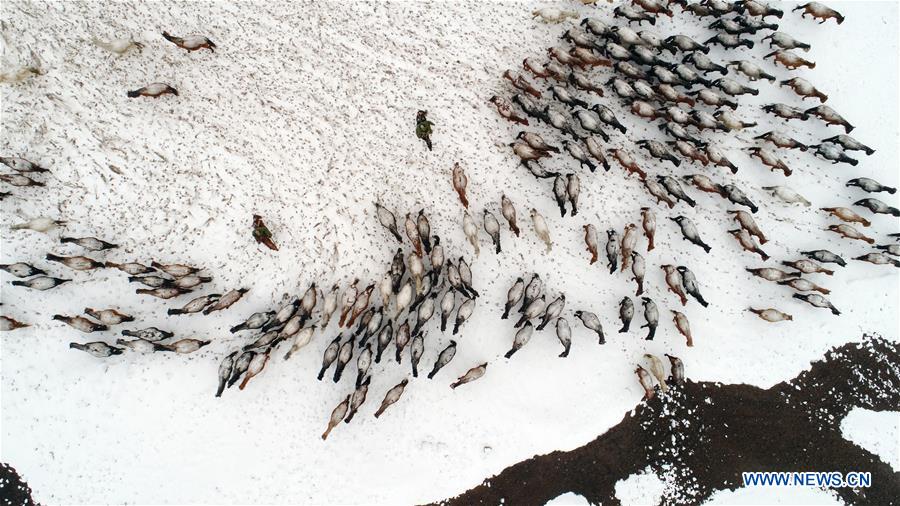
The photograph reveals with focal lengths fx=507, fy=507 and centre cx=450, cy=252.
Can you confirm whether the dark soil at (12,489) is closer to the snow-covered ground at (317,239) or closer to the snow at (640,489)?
the snow-covered ground at (317,239)


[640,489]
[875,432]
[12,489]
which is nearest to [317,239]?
[12,489]

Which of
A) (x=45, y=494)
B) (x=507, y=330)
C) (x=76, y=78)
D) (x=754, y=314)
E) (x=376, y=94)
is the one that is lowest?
(x=45, y=494)

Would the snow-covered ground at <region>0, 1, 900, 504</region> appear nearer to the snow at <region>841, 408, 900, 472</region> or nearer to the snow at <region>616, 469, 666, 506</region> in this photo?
the snow at <region>616, 469, 666, 506</region>

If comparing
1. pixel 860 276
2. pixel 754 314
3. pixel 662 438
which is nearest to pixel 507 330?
pixel 662 438

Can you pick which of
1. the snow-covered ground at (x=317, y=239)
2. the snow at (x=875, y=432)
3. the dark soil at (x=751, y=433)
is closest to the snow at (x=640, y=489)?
the dark soil at (x=751, y=433)

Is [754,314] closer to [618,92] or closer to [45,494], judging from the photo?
[618,92]

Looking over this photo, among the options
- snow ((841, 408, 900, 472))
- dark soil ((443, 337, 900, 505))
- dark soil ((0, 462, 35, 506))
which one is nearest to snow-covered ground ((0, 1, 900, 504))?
dark soil ((0, 462, 35, 506))
